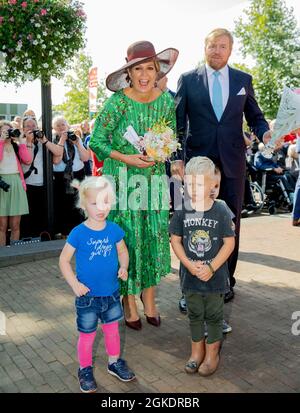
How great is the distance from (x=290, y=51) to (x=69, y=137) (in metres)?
27.7

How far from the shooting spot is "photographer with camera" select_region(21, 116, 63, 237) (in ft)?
23.5

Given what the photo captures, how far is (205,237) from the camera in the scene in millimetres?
3086

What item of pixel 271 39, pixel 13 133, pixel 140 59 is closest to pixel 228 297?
pixel 140 59

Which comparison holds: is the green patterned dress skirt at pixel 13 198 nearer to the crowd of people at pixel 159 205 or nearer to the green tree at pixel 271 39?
the crowd of people at pixel 159 205

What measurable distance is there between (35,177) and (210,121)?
13.4ft

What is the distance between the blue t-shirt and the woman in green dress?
2.90 ft

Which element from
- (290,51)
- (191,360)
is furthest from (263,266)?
(290,51)

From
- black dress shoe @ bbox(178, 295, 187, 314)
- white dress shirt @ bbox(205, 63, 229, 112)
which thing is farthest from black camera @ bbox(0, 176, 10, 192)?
white dress shirt @ bbox(205, 63, 229, 112)

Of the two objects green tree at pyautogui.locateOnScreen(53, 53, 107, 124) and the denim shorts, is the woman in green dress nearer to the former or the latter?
the denim shorts

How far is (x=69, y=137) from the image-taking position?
25.0ft

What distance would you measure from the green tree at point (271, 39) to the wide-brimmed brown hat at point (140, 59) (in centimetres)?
2792
